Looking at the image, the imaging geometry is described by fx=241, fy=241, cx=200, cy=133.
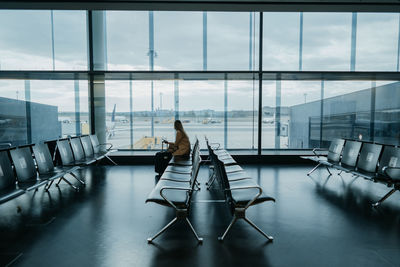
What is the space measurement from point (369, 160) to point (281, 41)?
441 cm

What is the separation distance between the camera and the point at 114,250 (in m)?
2.55

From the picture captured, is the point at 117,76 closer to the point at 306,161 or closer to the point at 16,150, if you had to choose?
the point at 16,150

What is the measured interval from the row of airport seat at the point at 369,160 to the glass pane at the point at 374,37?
3492 millimetres

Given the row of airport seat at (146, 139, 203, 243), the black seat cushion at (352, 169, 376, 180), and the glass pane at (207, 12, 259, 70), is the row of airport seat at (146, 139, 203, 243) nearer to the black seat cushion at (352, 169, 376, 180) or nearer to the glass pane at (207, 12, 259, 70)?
the black seat cushion at (352, 169, 376, 180)

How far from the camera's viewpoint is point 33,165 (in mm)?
3918

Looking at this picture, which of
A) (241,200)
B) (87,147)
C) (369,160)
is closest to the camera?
(241,200)

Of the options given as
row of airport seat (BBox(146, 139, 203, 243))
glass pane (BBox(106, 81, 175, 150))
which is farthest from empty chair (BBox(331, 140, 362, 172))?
glass pane (BBox(106, 81, 175, 150))

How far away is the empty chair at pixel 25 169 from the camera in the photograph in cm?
348

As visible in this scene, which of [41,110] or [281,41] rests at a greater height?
[281,41]

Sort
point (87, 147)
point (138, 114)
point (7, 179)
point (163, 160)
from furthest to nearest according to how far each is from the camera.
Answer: point (138, 114), point (87, 147), point (163, 160), point (7, 179)

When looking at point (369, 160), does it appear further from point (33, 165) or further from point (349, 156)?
point (33, 165)

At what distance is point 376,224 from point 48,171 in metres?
5.16

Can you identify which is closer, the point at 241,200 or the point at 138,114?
the point at 241,200

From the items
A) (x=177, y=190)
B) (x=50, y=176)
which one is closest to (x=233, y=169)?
(x=177, y=190)
